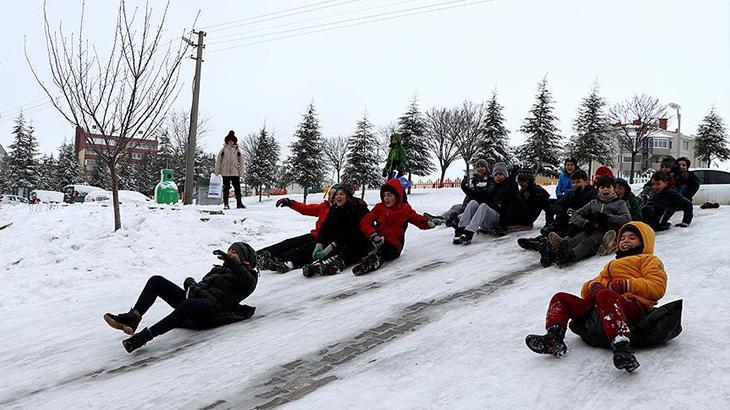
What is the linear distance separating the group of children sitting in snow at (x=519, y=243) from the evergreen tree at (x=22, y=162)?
56.1 metres

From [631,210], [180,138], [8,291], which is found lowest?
[8,291]

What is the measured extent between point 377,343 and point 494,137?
3432 centimetres

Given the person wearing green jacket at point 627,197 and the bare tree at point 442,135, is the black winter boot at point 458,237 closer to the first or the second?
the person wearing green jacket at point 627,197

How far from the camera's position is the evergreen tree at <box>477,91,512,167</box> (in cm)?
3691

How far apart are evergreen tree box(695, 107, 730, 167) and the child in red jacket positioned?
49.2 meters

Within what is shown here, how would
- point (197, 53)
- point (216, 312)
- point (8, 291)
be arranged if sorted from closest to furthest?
point (216, 312) → point (8, 291) → point (197, 53)

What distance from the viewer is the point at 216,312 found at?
567 cm

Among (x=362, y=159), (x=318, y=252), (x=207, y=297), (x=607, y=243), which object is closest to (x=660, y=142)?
(x=362, y=159)

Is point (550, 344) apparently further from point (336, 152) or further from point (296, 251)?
point (336, 152)

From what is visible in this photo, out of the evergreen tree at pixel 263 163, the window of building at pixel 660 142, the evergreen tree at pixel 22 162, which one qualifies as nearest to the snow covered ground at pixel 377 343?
the evergreen tree at pixel 263 163

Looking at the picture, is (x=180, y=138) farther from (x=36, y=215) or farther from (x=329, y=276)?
(x=329, y=276)

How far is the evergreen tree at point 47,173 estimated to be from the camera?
60.2 m

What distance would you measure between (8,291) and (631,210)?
954 centimetres

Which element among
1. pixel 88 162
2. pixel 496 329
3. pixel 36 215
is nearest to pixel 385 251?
pixel 496 329
